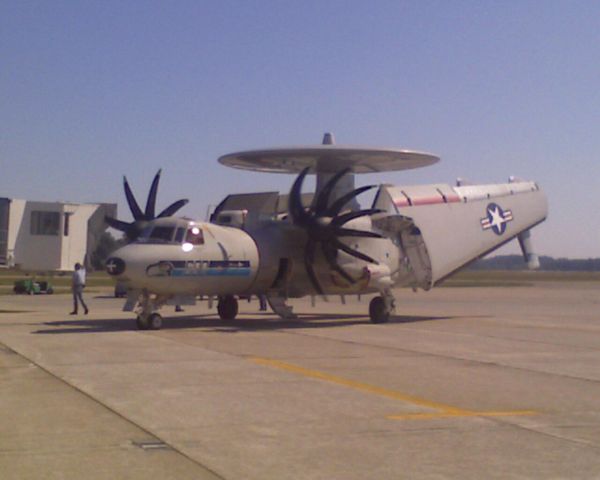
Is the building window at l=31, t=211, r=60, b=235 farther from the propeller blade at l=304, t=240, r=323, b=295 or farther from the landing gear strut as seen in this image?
the landing gear strut

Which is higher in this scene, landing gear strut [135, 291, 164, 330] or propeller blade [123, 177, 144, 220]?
propeller blade [123, 177, 144, 220]

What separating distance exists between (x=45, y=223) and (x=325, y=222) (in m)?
54.9

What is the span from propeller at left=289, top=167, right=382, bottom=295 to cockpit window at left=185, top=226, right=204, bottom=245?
355 centimetres

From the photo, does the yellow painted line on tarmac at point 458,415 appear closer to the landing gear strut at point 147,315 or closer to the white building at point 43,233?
the landing gear strut at point 147,315

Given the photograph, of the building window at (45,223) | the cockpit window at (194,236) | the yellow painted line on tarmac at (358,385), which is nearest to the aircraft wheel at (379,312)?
the cockpit window at (194,236)

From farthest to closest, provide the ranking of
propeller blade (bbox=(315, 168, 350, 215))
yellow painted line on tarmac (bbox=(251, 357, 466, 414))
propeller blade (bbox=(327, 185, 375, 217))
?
1. propeller blade (bbox=(315, 168, 350, 215))
2. propeller blade (bbox=(327, 185, 375, 217))
3. yellow painted line on tarmac (bbox=(251, 357, 466, 414))

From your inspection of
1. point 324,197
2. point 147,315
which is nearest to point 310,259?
point 324,197

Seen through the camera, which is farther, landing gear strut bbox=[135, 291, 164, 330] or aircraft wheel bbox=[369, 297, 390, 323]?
aircraft wheel bbox=[369, 297, 390, 323]

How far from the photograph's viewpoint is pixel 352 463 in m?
7.68

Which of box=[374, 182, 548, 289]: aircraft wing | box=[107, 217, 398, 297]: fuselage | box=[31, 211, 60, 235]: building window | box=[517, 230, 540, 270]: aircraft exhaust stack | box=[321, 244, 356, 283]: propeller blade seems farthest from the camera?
box=[31, 211, 60, 235]: building window

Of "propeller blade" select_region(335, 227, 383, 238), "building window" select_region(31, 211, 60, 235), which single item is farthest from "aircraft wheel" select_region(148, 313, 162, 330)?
"building window" select_region(31, 211, 60, 235)

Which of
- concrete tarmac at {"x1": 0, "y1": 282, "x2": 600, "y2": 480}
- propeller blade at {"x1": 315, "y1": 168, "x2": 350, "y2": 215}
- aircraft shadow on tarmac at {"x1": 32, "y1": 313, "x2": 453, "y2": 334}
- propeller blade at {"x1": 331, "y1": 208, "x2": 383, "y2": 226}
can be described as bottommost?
aircraft shadow on tarmac at {"x1": 32, "y1": 313, "x2": 453, "y2": 334}

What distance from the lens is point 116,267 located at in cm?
2102

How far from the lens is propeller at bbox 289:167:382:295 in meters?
24.6
